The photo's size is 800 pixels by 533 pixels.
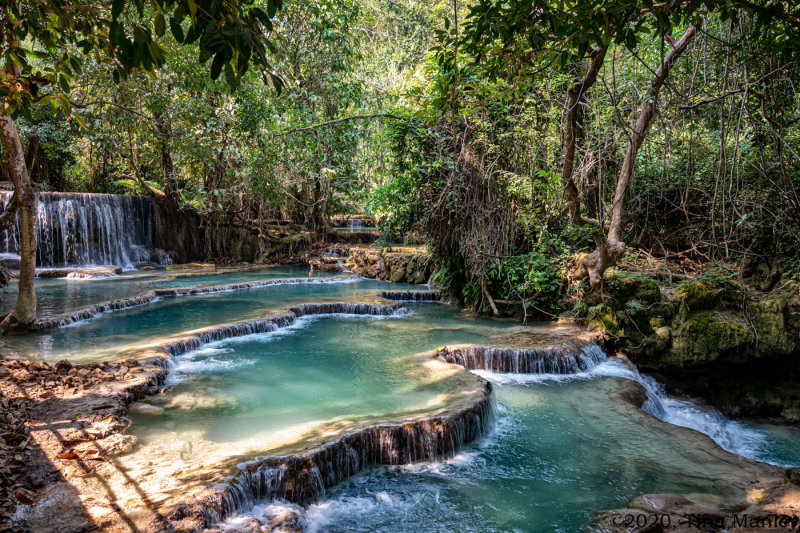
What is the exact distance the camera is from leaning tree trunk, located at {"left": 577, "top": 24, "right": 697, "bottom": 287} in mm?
6086

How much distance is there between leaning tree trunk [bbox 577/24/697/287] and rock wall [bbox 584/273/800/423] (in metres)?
0.56

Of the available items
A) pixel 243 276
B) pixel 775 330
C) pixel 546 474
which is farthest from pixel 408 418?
pixel 243 276

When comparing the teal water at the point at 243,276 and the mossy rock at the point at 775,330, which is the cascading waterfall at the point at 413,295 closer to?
the teal water at the point at 243,276

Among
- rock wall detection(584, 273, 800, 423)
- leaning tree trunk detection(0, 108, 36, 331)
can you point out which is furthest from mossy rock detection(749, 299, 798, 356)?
leaning tree trunk detection(0, 108, 36, 331)

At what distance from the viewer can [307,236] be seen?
2156 cm

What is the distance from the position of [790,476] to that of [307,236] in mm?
19204

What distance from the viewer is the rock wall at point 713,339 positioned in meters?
7.46

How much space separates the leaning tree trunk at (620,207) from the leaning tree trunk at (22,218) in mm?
8485

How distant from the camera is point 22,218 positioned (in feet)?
24.2

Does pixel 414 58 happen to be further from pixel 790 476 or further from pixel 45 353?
pixel 790 476

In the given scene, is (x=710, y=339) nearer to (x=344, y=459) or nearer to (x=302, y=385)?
(x=344, y=459)

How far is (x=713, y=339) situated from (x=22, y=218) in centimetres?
1108

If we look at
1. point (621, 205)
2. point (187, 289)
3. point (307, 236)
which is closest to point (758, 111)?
point (621, 205)

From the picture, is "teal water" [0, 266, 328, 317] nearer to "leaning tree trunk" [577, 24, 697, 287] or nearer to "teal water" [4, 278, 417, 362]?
"teal water" [4, 278, 417, 362]
